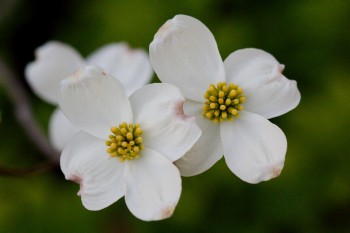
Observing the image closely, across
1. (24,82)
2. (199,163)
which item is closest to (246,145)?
(199,163)

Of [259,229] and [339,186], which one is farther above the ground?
[339,186]

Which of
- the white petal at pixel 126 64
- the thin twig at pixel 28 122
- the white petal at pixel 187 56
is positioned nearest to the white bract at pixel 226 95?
the white petal at pixel 187 56

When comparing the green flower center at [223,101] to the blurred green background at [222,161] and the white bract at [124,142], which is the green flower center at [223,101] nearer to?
the white bract at [124,142]

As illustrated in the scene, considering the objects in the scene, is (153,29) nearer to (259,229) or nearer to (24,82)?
(24,82)

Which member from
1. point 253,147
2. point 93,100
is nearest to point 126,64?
point 93,100

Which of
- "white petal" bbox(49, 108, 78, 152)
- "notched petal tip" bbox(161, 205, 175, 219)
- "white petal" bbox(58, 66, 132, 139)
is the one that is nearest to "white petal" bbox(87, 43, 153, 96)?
"white petal" bbox(49, 108, 78, 152)

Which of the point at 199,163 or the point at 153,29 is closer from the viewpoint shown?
the point at 199,163

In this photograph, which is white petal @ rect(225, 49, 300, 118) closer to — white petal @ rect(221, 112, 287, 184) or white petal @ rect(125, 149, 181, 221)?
white petal @ rect(221, 112, 287, 184)
